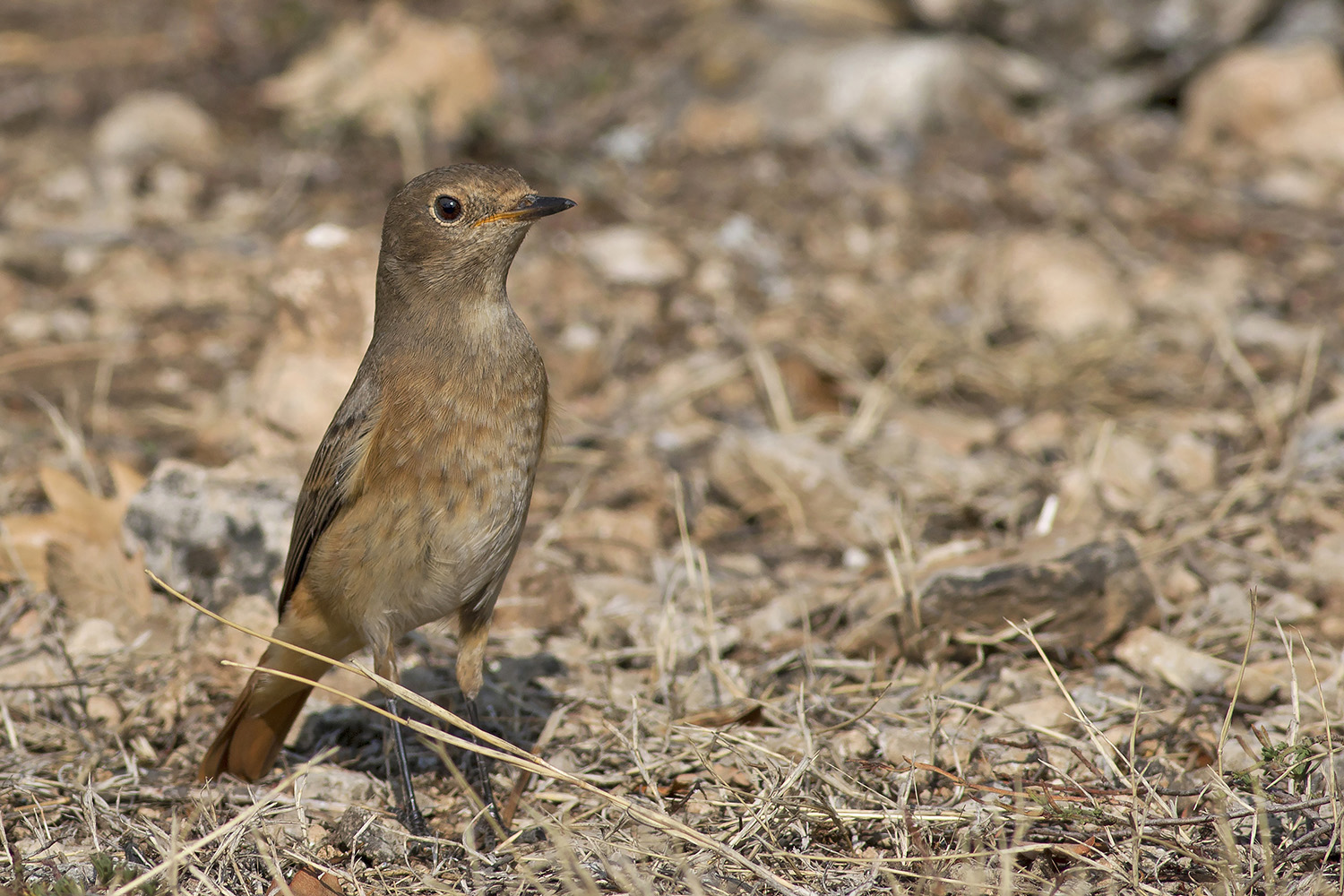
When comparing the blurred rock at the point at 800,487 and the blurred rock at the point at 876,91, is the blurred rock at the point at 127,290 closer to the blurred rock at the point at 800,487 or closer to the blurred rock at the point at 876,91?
the blurred rock at the point at 800,487

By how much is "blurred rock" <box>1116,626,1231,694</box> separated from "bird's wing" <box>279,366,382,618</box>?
2779 millimetres

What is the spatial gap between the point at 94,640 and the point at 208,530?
1.95 feet

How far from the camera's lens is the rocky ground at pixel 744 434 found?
387cm

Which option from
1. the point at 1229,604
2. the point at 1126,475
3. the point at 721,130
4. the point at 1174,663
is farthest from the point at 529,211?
the point at 721,130

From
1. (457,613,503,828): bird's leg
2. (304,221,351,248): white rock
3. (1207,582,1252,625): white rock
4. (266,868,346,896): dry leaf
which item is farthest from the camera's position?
(304,221,351,248): white rock

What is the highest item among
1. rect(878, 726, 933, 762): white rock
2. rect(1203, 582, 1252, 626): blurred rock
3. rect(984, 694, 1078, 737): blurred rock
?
rect(878, 726, 933, 762): white rock

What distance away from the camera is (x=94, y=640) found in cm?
497

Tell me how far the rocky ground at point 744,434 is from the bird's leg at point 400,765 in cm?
11

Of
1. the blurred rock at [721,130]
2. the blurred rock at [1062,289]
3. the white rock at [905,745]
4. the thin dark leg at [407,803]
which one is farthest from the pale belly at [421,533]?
the blurred rock at [721,130]

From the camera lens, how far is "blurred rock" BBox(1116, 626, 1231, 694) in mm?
4574

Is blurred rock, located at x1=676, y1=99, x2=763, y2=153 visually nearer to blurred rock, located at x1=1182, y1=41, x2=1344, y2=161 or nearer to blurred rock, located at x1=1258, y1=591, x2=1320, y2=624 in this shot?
blurred rock, located at x1=1182, y1=41, x2=1344, y2=161

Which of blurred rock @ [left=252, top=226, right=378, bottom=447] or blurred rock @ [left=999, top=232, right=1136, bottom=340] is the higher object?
blurred rock @ [left=252, top=226, right=378, bottom=447]

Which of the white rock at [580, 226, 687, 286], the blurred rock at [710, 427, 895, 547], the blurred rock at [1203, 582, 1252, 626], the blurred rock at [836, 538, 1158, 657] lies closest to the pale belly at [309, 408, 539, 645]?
the blurred rock at [836, 538, 1158, 657]

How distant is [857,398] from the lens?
735 cm
